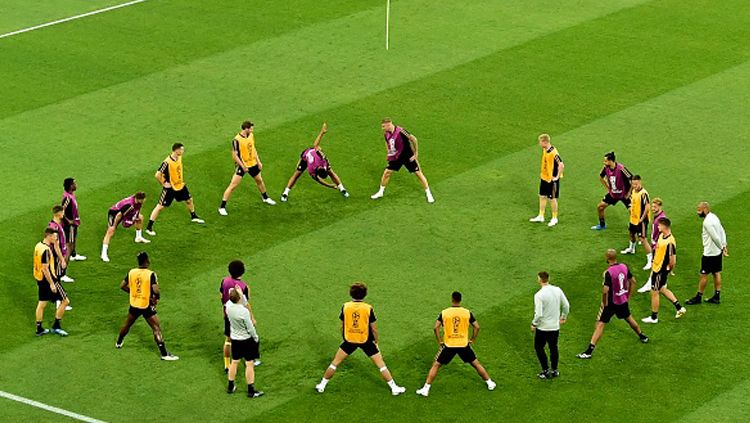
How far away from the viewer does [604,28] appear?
43531 millimetres

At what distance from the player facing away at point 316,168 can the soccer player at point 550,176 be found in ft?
14.8

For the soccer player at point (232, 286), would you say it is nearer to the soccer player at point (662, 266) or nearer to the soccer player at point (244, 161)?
the soccer player at point (244, 161)

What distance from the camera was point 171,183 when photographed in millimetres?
31562

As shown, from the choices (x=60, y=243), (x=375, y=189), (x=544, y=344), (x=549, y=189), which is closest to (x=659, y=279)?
(x=544, y=344)

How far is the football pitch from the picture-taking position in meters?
25.9

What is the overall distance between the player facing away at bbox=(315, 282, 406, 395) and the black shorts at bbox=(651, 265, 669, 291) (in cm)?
534

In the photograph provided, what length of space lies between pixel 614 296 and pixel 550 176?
5985 mm

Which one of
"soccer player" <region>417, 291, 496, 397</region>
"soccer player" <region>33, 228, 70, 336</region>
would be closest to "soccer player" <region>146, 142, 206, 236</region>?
"soccer player" <region>33, 228, 70, 336</region>

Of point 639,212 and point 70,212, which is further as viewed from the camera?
point 639,212

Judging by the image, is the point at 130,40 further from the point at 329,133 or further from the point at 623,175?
the point at 623,175

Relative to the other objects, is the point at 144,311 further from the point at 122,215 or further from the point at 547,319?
the point at 547,319

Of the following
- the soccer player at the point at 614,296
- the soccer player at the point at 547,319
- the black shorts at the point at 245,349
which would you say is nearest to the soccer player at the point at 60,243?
the black shorts at the point at 245,349

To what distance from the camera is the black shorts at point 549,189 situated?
31703 millimetres

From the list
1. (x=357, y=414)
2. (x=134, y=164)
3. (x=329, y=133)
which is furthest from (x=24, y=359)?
(x=329, y=133)
